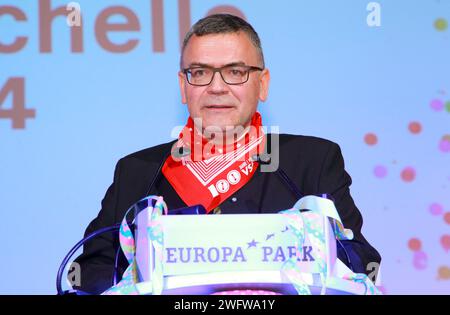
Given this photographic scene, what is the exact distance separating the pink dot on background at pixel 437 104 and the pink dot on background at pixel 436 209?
0.85 feet

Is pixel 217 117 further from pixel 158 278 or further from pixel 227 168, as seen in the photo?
pixel 158 278

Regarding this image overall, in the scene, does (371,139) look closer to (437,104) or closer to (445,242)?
(437,104)

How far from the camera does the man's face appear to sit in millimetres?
1811

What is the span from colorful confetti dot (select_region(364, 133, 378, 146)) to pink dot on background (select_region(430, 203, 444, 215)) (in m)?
0.23

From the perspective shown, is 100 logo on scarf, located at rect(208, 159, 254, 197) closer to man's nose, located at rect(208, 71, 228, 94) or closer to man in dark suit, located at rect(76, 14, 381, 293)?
man in dark suit, located at rect(76, 14, 381, 293)

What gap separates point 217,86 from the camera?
1.80 metres

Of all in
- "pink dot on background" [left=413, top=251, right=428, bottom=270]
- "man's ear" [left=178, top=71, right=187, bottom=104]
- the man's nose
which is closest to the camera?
the man's nose

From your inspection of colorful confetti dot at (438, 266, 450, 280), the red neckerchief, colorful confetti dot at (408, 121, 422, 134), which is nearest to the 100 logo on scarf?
the red neckerchief

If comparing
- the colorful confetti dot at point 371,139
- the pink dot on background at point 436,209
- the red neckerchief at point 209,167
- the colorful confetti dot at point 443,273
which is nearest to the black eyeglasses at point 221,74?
the red neckerchief at point 209,167

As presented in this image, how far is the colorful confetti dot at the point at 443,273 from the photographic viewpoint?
2.06 m

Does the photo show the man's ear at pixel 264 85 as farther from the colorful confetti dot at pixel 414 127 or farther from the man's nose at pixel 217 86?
the colorful confetti dot at pixel 414 127

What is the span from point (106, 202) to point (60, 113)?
0.38 metres

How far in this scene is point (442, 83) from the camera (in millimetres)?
2121

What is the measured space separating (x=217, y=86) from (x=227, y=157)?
0.55 feet
